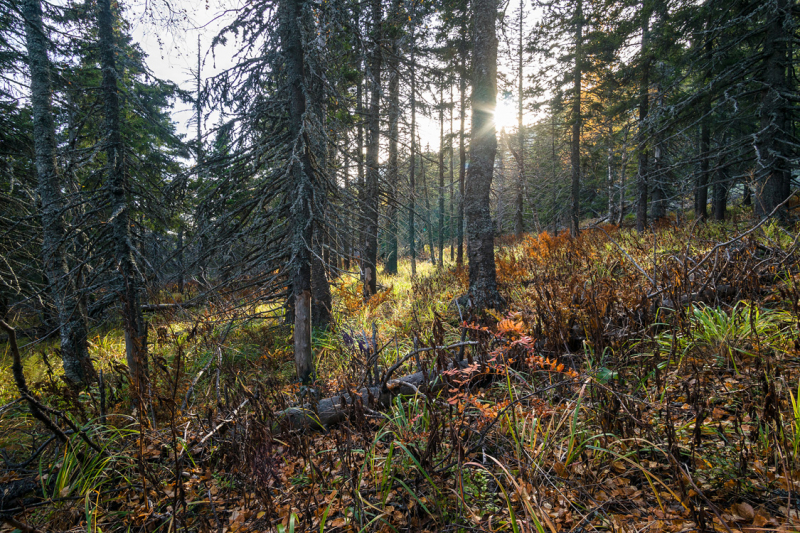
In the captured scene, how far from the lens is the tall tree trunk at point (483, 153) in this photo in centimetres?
561

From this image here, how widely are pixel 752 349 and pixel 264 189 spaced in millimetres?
5671

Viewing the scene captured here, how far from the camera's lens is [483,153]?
18.8 ft

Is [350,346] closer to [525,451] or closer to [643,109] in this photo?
[525,451]

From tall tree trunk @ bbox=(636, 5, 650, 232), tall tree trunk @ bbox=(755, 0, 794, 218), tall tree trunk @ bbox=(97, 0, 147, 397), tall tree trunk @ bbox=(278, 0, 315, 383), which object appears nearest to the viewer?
tall tree trunk @ bbox=(278, 0, 315, 383)

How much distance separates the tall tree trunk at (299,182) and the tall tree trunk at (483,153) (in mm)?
3076

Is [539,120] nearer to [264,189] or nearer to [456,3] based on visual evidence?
[456,3]

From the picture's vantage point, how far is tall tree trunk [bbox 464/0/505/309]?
5605 millimetres

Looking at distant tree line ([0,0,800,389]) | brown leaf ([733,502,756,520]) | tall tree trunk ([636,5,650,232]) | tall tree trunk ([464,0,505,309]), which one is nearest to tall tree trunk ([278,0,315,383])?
distant tree line ([0,0,800,389])

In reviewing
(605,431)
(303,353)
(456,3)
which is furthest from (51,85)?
(605,431)

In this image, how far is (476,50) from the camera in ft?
18.7

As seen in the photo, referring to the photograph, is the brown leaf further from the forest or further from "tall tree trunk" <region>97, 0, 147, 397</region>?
"tall tree trunk" <region>97, 0, 147, 397</region>

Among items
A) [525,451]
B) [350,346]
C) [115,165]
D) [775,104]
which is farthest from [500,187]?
[525,451]

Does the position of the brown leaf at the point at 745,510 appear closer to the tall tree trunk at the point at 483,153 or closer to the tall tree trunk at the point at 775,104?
the tall tree trunk at the point at 483,153

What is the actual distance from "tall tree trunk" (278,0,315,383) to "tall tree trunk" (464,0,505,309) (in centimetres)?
308
